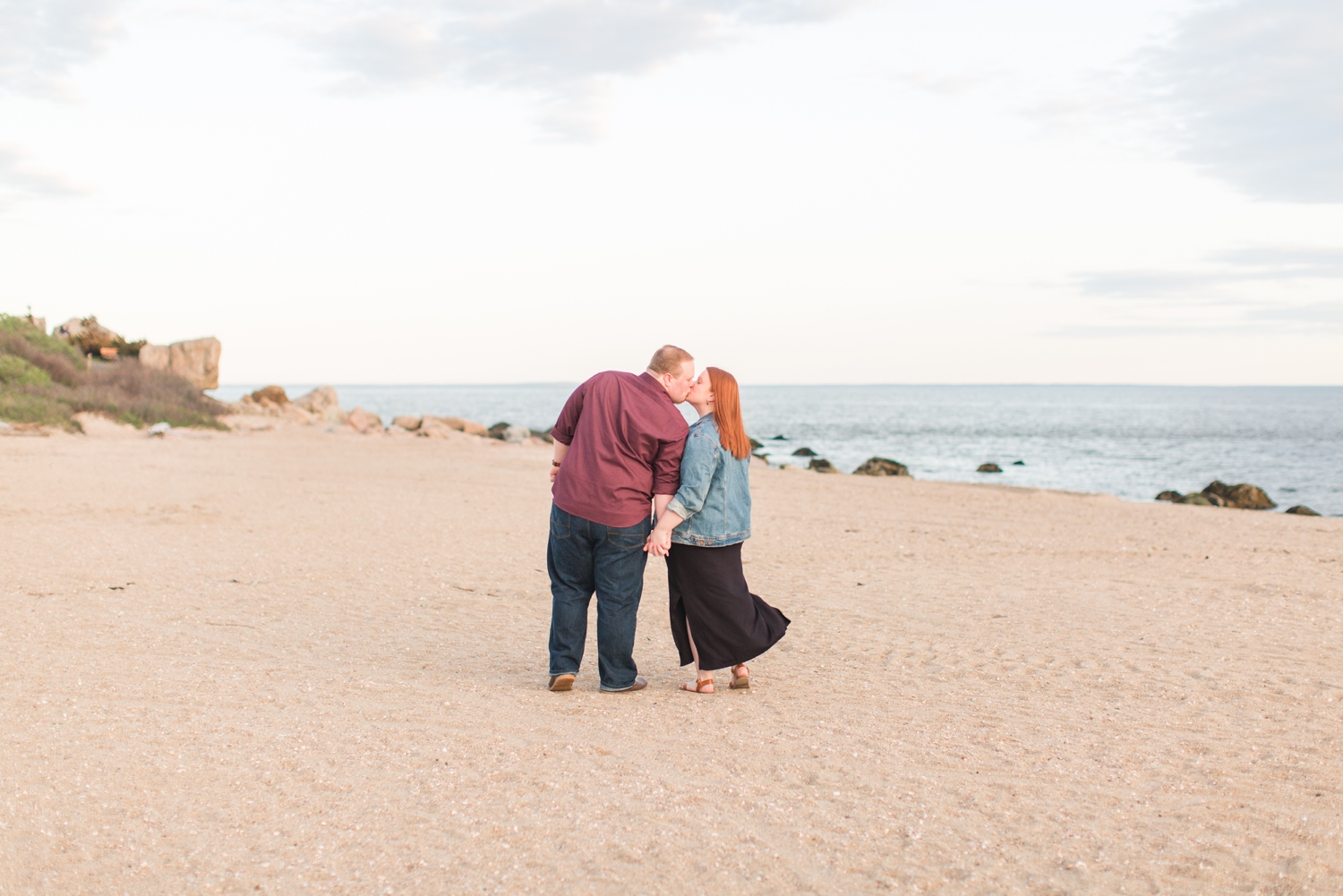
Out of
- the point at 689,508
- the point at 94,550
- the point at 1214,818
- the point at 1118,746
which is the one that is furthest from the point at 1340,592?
the point at 94,550

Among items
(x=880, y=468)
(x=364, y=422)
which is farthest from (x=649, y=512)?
(x=364, y=422)

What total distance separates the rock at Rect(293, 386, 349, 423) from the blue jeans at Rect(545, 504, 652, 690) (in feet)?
102

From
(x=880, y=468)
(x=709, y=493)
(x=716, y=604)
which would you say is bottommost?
(x=880, y=468)

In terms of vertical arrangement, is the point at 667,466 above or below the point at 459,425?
above

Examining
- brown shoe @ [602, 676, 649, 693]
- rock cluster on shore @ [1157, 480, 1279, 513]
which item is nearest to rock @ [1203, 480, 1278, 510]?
rock cluster on shore @ [1157, 480, 1279, 513]

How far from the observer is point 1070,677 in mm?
6086

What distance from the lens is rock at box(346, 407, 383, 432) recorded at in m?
32.8

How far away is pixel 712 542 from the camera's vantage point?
17.7ft

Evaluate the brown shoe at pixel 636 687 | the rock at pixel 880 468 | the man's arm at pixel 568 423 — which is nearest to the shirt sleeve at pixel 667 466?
the man's arm at pixel 568 423

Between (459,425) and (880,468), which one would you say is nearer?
(880,468)

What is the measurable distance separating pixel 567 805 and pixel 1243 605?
22.5ft

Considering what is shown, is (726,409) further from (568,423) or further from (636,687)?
(636,687)

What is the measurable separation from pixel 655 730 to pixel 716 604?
85 cm

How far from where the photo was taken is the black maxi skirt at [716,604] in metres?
5.45
